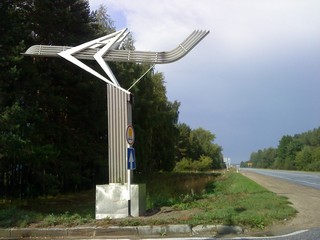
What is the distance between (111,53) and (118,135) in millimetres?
2909

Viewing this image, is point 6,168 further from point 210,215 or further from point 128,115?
point 210,215

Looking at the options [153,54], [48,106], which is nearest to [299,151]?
[48,106]

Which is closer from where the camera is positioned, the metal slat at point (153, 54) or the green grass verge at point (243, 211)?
the green grass verge at point (243, 211)

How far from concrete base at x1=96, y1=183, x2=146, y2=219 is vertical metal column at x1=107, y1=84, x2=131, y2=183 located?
41cm

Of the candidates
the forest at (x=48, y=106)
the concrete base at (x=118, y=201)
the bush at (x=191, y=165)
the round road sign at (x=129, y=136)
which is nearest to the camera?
the concrete base at (x=118, y=201)

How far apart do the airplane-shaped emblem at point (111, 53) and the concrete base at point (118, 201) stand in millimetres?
3299

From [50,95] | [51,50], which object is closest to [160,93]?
[50,95]

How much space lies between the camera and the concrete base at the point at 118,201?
42.7 ft

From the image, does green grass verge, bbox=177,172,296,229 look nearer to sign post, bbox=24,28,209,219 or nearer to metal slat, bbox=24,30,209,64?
sign post, bbox=24,28,209,219

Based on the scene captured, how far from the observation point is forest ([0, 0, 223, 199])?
60.7 ft

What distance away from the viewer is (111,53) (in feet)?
48.9

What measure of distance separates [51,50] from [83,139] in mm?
11918

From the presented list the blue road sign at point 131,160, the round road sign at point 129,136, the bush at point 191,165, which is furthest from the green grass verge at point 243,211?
the bush at point 191,165

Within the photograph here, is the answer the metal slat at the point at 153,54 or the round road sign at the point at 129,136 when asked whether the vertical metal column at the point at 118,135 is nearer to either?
the round road sign at the point at 129,136
